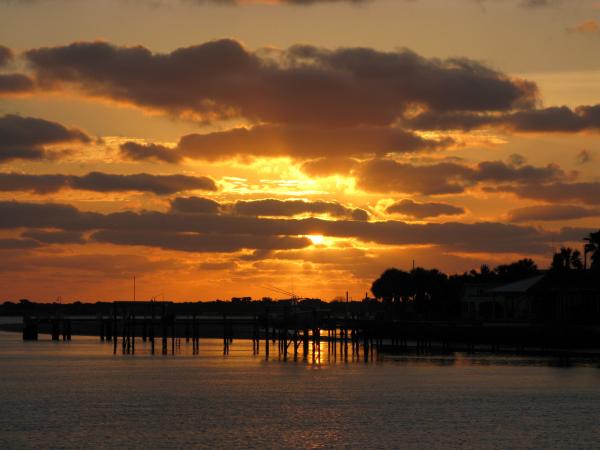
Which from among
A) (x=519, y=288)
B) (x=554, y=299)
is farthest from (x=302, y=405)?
(x=519, y=288)

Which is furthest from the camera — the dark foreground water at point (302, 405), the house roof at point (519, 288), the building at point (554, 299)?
the house roof at point (519, 288)

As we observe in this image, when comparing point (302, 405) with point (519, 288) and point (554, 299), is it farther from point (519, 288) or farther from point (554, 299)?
point (519, 288)

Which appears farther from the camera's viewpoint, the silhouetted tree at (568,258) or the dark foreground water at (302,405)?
the silhouetted tree at (568,258)

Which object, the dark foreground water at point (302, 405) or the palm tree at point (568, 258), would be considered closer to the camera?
the dark foreground water at point (302, 405)

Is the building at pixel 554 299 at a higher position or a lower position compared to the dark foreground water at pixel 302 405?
higher

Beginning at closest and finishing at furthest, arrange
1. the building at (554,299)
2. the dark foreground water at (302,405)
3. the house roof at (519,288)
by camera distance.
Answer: the dark foreground water at (302,405) < the building at (554,299) < the house roof at (519,288)

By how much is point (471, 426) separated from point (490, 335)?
69784 mm

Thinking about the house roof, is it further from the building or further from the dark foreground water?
the dark foreground water

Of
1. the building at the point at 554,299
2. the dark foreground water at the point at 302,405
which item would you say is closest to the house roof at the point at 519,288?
the building at the point at 554,299

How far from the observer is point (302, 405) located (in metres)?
65.2

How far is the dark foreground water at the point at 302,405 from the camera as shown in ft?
166

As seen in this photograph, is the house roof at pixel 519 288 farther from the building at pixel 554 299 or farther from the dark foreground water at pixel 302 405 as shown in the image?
the dark foreground water at pixel 302 405

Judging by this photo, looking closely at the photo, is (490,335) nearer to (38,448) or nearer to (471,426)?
(471,426)

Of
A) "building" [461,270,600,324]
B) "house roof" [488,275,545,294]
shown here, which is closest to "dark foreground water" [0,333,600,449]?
"building" [461,270,600,324]
